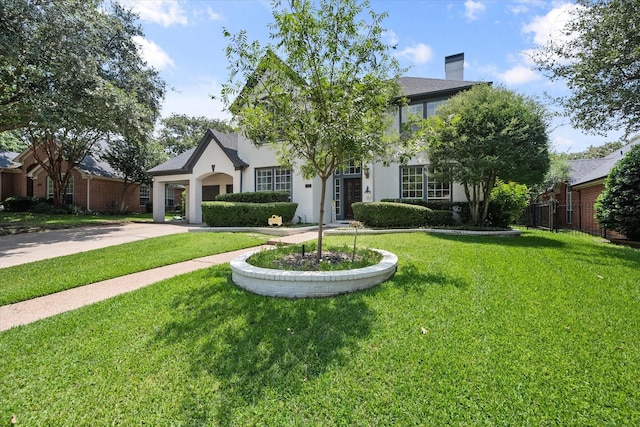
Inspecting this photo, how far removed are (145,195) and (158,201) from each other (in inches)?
420

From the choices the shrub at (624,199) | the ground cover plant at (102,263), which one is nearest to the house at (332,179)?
A: the shrub at (624,199)

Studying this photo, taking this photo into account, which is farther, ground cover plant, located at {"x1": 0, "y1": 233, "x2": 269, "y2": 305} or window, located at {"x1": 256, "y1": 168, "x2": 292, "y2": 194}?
window, located at {"x1": 256, "y1": 168, "x2": 292, "y2": 194}

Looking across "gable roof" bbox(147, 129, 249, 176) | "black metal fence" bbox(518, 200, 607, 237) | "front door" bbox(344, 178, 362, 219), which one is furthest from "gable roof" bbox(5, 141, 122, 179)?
"black metal fence" bbox(518, 200, 607, 237)

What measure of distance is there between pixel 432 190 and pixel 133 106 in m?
13.8

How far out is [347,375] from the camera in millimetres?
2816

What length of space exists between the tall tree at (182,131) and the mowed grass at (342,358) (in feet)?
119

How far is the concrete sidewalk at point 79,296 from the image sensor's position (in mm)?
4289

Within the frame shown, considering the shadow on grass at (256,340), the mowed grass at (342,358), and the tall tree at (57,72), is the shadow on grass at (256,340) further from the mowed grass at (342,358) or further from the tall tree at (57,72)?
the tall tree at (57,72)

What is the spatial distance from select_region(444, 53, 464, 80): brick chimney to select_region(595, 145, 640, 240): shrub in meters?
9.04

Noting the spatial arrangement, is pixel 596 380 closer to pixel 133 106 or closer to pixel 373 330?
pixel 373 330

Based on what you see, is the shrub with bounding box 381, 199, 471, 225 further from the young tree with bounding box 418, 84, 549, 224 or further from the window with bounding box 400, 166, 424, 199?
the young tree with bounding box 418, 84, 549, 224

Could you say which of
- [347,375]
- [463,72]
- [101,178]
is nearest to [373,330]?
[347,375]

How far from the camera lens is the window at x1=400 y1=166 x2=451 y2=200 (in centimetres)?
1373

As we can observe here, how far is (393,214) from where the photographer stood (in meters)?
11.9
